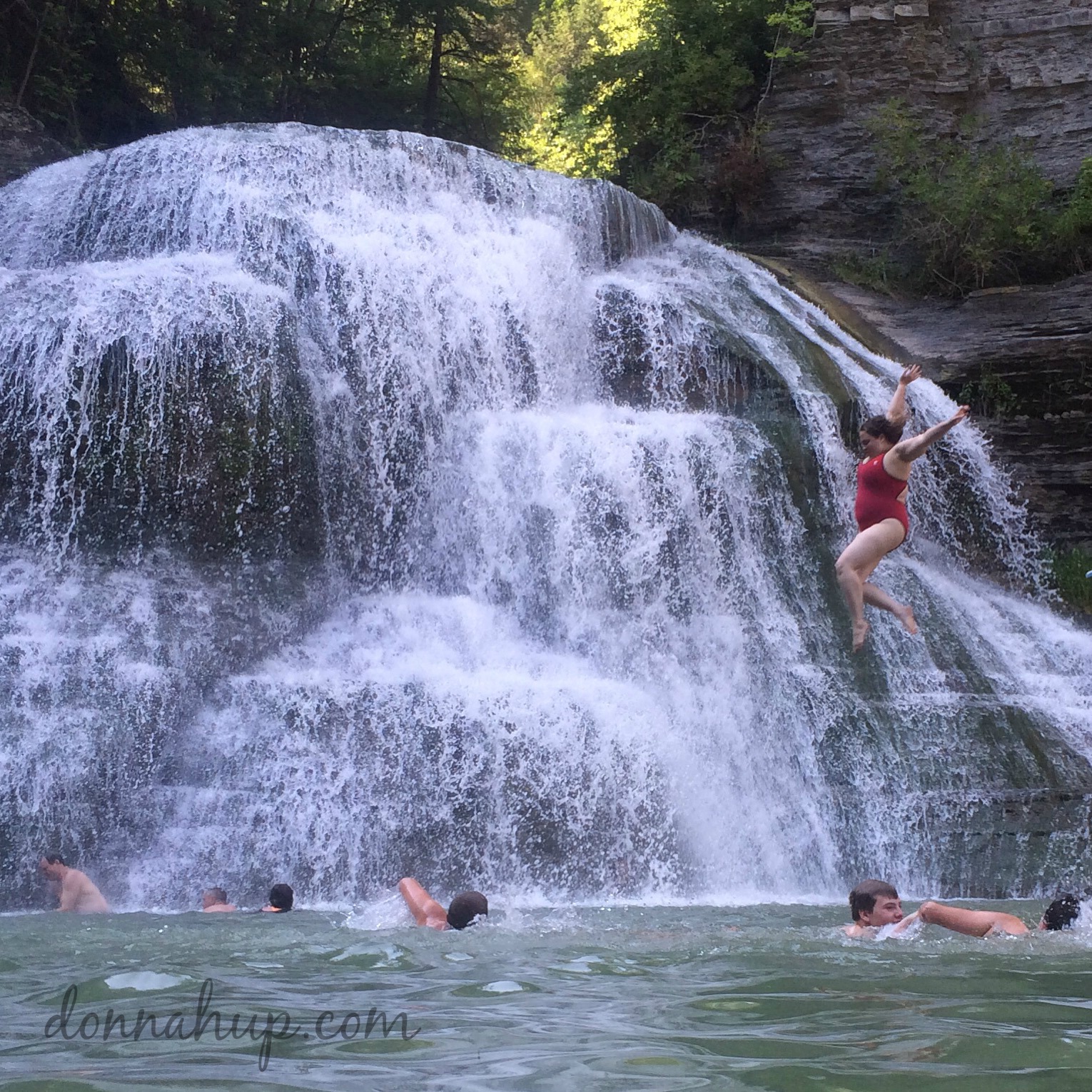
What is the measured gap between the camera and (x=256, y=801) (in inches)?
339

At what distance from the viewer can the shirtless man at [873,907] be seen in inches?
241

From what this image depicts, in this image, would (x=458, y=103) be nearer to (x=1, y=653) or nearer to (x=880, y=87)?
(x=880, y=87)

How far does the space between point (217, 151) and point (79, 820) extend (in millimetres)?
8396

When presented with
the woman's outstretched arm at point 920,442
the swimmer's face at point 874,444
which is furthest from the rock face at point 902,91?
the woman's outstretched arm at point 920,442

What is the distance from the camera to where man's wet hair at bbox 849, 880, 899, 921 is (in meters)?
6.12

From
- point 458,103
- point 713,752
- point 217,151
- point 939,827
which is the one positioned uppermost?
point 458,103

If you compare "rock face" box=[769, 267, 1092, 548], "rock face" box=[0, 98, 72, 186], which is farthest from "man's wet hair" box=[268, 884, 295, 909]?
"rock face" box=[0, 98, 72, 186]

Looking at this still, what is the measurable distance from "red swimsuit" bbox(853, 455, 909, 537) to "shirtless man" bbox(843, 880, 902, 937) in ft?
6.72

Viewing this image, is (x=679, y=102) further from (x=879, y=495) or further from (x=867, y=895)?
(x=867, y=895)

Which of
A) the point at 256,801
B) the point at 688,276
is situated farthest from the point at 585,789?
the point at 688,276

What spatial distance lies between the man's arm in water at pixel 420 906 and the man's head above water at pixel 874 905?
6.81 feet

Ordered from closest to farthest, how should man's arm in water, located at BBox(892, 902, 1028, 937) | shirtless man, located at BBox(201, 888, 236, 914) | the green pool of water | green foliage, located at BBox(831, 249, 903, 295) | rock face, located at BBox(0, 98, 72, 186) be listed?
the green pool of water → man's arm in water, located at BBox(892, 902, 1028, 937) → shirtless man, located at BBox(201, 888, 236, 914) → rock face, located at BBox(0, 98, 72, 186) → green foliage, located at BBox(831, 249, 903, 295)

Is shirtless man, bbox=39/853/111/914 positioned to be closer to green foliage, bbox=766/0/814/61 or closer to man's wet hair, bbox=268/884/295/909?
man's wet hair, bbox=268/884/295/909

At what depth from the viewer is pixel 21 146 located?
1661 cm
